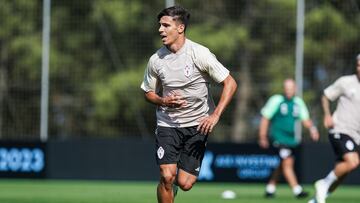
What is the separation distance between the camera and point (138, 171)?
25.0 meters

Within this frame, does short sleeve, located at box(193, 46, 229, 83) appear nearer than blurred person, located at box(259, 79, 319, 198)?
Yes

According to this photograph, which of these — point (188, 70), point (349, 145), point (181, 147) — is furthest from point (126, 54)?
point (188, 70)

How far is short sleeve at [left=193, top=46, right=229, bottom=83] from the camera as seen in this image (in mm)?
11500

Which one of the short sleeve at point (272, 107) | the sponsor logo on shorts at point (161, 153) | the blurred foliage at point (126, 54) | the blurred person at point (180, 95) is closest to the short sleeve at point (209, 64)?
the blurred person at point (180, 95)

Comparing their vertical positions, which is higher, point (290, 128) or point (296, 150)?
point (290, 128)

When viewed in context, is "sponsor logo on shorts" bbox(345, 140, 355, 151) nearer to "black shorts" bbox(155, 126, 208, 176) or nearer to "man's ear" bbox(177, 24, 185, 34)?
"black shorts" bbox(155, 126, 208, 176)

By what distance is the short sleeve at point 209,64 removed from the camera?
11500mm

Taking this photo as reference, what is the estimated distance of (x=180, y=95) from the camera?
11.6 metres

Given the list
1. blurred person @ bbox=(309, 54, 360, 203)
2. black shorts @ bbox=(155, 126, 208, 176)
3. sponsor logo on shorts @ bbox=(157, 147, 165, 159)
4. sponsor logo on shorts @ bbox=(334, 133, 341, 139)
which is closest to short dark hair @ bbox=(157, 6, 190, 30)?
black shorts @ bbox=(155, 126, 208, 176)

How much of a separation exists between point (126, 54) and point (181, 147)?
1562cm

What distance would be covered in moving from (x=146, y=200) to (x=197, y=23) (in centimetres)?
1223

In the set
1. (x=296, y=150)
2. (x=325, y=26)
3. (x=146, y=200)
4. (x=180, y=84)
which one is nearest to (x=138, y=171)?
(x=296, y=150)

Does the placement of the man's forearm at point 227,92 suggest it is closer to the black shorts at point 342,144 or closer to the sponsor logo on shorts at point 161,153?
the sponsor logo on shorts at point 161,153

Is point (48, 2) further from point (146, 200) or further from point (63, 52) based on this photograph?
point (146, 200)
